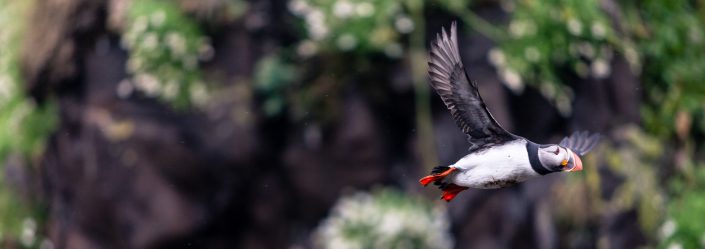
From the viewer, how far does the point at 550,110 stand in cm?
603

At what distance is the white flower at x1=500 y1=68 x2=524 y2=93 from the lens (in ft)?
19.3

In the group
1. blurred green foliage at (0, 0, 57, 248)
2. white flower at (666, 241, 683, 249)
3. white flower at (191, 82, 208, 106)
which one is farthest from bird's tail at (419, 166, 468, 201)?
blurred green foliage at (0, 0, 57, 248)

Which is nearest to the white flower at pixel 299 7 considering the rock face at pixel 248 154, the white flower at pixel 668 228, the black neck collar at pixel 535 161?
the rock face at pixel 248 154

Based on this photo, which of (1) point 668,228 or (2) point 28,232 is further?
(2) point 28,232

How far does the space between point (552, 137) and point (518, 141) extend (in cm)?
326

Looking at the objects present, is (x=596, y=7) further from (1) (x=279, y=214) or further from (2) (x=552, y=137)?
(1) (x=279, y=214)

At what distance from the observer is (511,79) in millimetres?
5879

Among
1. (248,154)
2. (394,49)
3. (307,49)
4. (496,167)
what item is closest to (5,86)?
(248,154)

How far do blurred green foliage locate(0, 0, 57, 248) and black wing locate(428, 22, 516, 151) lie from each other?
4.60 meters

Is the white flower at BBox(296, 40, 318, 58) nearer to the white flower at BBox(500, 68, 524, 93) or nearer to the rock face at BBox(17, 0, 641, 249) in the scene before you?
the rock face at BBox(17, 0, 641, 249)

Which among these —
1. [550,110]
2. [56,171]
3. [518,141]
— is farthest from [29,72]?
[518,141]

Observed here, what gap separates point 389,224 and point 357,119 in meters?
0.70

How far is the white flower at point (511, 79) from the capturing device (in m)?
5.88

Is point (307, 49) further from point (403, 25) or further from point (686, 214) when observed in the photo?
point (686, 214)
